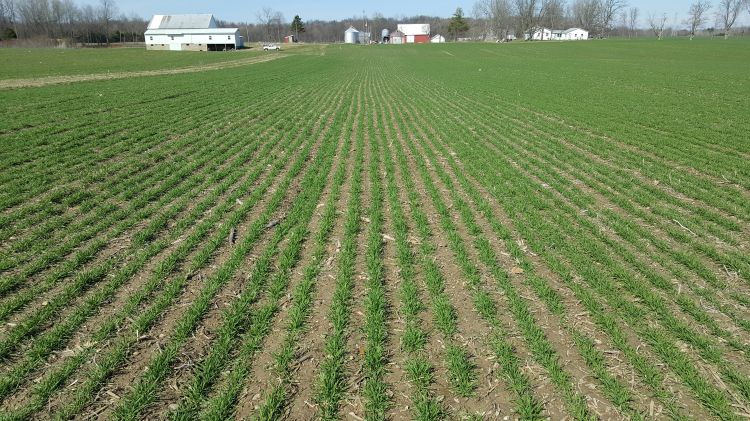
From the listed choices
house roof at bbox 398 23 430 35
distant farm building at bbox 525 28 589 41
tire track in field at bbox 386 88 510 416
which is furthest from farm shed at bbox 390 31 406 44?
tire track in field at bbox 386 88 510 416

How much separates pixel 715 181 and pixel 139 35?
150 meters

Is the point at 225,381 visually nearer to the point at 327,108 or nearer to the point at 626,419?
the point at 626,419

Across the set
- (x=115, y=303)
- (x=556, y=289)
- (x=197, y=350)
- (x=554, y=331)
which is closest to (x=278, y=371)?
(x=197, y=350)

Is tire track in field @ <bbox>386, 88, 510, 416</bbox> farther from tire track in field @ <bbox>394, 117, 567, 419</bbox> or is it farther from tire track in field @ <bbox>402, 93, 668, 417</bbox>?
tire track in field @ <bbox>402, 93, 668, 417</bbox>

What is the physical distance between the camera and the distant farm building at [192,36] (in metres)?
101

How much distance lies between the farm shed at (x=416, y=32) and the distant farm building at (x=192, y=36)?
70.5m

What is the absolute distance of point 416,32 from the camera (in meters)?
161

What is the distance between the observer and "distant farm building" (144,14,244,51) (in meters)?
101

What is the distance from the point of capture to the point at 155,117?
17312 millimetres

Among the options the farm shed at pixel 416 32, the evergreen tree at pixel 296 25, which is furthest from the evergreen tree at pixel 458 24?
the evergreen tree at pixel 296 25

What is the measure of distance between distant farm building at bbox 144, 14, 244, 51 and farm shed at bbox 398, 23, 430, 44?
2774 inches

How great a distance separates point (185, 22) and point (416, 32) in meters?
83.5

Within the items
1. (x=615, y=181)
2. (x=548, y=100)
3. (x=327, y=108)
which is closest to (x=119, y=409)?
(x=615, y=181)

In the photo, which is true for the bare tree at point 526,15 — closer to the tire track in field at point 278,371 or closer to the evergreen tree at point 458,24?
the evergreen tree at point 458,24
